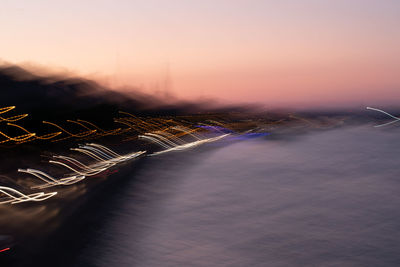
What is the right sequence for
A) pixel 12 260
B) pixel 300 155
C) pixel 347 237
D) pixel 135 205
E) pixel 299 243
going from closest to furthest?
pixel 12 260, pixel 299 243, pixel 347 237, pixel 135 205, pixel 300 155

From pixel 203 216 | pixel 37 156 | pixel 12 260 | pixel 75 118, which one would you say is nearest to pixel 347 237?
pixel 203 216

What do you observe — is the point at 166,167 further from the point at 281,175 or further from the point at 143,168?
the point at 281,175

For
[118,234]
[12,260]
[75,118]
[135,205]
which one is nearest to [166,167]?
[135,205]

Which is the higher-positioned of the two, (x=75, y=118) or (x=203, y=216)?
(x=75, y=118)

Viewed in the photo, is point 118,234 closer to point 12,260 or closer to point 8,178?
point 12,260

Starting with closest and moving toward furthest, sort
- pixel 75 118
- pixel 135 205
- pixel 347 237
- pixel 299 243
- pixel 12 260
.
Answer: pixel 12 260, pixel 299 243, pixel 347 237, pixel 135 205, pixel 75 118

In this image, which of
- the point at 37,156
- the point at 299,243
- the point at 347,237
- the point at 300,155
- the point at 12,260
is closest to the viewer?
the point at 12,260

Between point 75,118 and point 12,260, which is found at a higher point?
point 75,118

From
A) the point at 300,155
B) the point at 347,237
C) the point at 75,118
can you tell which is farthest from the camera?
the point at 75,118

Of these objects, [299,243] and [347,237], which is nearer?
[299,243]
